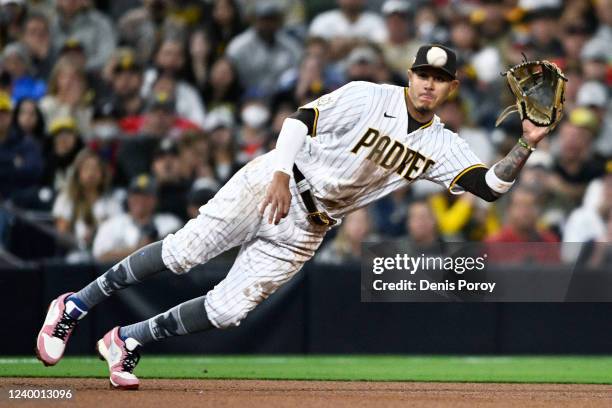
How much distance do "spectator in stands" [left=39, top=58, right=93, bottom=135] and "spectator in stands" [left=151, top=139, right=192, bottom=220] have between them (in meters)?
1.32

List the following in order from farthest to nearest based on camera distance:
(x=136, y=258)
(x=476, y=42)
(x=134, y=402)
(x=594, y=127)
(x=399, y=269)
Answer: (x=476, y=42)
(x=594, y=127)
(x=399, y=269)
(x=136, y=258)
(x=134, y=402)

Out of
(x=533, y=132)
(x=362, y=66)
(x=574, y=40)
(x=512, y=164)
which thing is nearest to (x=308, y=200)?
(x=512, y=164)

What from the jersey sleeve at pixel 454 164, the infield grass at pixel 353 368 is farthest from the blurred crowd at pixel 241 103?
the jersey sleeve at pixel 454 164

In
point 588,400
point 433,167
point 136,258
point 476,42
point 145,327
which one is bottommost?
point 588,400

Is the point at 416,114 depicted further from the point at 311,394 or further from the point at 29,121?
the point at 29,121

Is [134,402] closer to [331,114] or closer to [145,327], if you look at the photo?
[145,327]

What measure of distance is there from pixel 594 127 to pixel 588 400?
15.4ft

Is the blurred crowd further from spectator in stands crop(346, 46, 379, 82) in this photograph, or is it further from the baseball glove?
the baseball glove

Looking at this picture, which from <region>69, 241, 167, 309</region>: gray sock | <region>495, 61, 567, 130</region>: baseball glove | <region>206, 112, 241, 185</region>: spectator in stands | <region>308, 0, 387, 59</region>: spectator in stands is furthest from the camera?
→ <region>308, 0, 387, 59</region>: spectator in stands

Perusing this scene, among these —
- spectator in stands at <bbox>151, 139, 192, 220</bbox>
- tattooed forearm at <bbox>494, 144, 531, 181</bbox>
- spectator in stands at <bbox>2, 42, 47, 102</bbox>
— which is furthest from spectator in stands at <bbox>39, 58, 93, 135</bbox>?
tattooed forearm at <bbox>494, 144, 531, 181</bbox>

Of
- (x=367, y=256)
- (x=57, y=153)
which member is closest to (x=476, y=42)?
(x=367, y=256)

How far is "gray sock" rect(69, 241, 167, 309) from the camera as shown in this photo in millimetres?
6723

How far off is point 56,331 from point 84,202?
408cm

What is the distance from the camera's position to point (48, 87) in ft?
41.0
